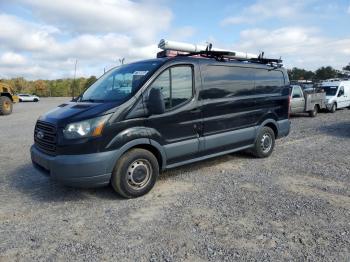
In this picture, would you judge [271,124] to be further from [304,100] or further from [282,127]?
[304,100]

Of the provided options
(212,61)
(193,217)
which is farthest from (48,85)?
(193,217)

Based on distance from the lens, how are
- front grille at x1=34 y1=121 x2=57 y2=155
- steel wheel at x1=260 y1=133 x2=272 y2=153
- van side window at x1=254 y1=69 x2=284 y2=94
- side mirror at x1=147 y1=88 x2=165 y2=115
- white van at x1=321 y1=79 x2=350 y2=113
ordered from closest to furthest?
1. front grille at x1=34 y1=121 x2=57 y2=155
2. side mirror at x1=147 y1=88 x2=165 y2=115
3. van side window at x1=254 y1=69 x2=284 y2=94
4. steel wheel at x1=260 y1=133 x2=272 y2=153
5. white van at x1=321 y1=79 x2=350 y2=113

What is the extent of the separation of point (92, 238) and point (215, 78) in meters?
3.55

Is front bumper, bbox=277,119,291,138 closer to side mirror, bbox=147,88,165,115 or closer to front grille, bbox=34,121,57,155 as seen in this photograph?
side mirror, bbox=147,88,165,115

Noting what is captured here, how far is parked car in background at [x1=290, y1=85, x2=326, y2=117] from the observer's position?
52.0ft

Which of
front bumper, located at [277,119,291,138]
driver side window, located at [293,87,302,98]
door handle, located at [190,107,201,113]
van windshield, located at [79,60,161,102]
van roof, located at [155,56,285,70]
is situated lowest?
front bumper, located at [277,119,291,138]

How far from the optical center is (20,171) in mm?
6715

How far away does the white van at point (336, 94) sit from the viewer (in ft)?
61.6

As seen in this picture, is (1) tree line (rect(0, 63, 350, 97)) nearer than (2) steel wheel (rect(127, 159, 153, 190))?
No

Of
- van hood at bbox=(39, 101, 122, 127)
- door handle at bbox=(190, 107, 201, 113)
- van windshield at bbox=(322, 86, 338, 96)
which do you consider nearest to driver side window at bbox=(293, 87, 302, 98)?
van windshield at bbox=(322, 86, 338, 96)

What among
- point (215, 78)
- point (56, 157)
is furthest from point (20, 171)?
point (215, 78)

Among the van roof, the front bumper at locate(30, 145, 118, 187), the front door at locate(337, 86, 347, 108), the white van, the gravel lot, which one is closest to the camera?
the gravel lot

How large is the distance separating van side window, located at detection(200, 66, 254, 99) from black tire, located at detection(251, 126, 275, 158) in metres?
1.05

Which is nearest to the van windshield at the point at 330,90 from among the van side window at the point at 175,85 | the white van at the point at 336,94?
the white van at the point at 336,94
